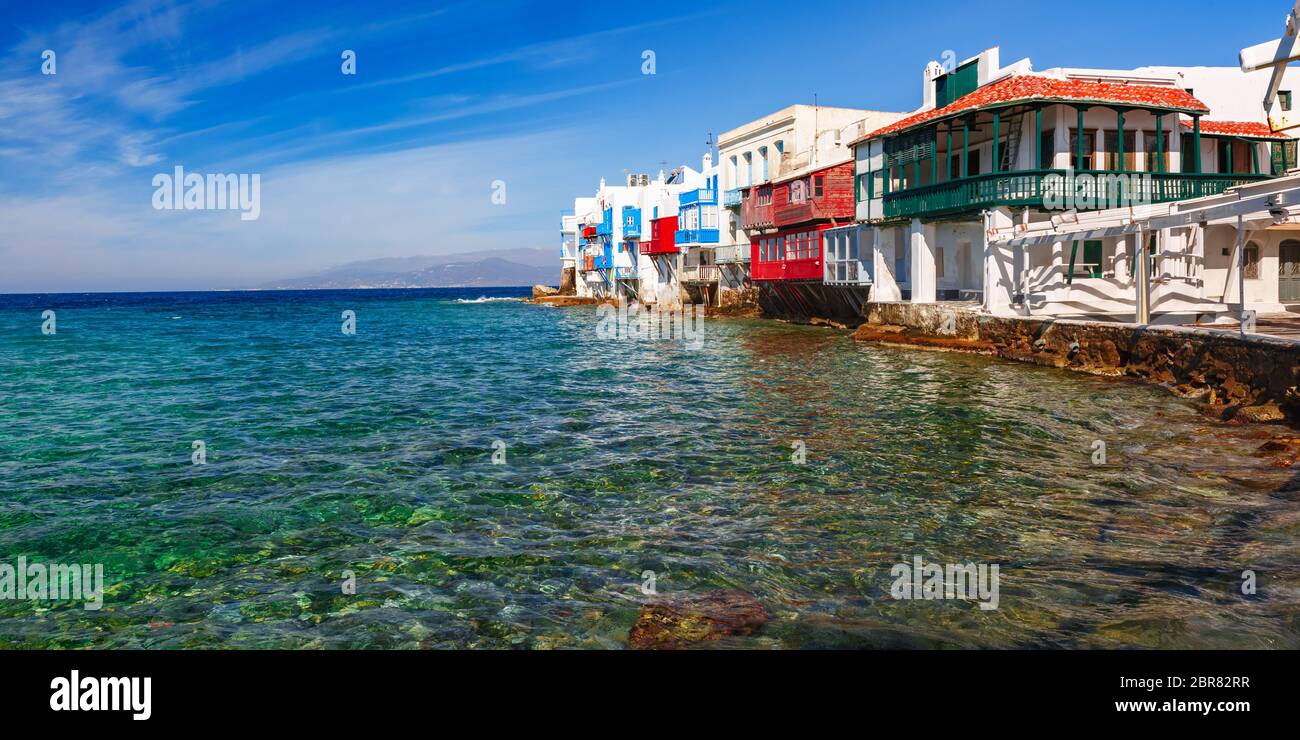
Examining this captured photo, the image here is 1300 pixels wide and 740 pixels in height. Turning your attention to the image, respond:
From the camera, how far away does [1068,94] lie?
28.7 meters

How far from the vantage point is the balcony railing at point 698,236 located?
61562 millimetres

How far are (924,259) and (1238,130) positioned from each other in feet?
42.8

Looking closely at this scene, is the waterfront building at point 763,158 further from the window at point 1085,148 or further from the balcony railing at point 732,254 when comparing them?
the window at point 1085,148

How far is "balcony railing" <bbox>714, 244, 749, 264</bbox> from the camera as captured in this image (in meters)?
56.4

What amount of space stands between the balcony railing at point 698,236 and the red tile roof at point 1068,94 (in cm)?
3022

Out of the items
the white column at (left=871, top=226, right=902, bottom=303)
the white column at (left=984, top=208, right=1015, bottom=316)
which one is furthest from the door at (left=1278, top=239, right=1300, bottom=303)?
the white column at (left=871, top=226, right=902, bottom=303)

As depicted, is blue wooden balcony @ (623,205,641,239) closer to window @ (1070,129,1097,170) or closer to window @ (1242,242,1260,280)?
window @ (1070,129,1097,170)

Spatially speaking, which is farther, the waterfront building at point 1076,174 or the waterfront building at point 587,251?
the waterfront building at point 587,251

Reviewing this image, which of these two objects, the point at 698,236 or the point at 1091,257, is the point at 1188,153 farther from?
the point at 698,236

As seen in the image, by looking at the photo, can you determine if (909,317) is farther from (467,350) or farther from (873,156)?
(467,350)

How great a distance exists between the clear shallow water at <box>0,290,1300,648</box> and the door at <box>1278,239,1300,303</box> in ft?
37.7

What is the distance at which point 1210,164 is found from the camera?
33344 millimetres

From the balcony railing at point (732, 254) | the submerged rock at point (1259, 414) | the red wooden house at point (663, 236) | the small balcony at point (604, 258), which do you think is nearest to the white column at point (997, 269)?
the submerged rock at point (1259, 414)

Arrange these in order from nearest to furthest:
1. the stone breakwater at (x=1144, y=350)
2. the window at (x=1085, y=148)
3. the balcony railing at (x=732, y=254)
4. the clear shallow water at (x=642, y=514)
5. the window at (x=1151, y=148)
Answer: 1. the clear shallow water at (x=642, y=514)
2. the stone breakwater at (x=1144, y=350)
3. the window at (x=1085, y=148)
4. the window at (x=1151, y=148)
5. the balcony railing at (x=732, y=254)
